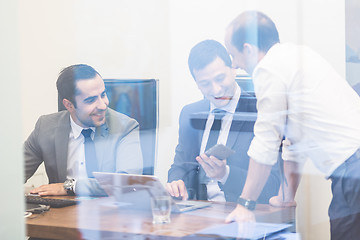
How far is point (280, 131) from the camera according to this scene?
1820mm

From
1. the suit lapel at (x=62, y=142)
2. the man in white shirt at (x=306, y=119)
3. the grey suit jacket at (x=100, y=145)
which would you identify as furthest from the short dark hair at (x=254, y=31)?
the suit lapel at (x=62, y=142)

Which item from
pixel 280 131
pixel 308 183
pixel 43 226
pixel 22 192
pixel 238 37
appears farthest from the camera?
pixel 308 183

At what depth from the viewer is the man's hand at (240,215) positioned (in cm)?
156

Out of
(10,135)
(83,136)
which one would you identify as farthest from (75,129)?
(10,135)

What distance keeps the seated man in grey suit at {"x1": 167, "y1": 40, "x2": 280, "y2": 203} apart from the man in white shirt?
0.21 feet

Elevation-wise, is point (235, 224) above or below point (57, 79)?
below

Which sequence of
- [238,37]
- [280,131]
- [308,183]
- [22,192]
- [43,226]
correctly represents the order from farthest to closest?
[308,183], [238,37], [280,131], [43,226], [22,192]

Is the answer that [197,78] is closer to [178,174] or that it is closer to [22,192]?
[178,174]

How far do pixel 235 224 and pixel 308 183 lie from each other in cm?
67

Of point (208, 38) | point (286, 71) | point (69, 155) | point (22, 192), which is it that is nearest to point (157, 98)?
point (208, 38)

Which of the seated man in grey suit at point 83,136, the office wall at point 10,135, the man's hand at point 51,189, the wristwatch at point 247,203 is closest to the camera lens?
the office wall at point 10,135

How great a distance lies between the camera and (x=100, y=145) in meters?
2.14

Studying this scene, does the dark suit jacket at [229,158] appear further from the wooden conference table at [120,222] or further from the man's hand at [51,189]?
the man's hand at [51,189]

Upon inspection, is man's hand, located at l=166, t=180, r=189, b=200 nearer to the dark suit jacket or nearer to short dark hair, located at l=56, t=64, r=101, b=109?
the dark suit jacket
